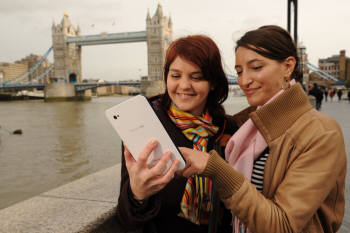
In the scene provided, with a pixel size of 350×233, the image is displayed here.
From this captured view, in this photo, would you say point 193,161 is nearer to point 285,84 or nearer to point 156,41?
point 285,84

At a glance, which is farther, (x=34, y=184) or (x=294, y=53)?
(x=34, y=184)

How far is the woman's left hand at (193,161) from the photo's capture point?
748 millimetres

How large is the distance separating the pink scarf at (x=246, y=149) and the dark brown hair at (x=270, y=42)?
0.10 m

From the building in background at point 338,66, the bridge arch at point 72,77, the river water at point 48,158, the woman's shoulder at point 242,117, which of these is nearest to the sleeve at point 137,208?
the woman's shoulder at point 242,117

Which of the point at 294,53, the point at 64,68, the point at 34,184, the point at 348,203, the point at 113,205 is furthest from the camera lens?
the point at 64,68

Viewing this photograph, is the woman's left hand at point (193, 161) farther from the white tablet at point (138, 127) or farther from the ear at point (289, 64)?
the ear at point (289, 64)

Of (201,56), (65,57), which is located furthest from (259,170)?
(65,57)

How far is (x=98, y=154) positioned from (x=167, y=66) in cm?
598

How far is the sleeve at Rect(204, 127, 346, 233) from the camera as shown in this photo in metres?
0.71

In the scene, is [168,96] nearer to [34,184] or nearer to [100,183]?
[100,183]

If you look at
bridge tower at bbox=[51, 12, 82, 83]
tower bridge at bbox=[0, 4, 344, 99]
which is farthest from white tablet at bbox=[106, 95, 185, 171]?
bridge tower at bbox=[51, 12, 82, 83]

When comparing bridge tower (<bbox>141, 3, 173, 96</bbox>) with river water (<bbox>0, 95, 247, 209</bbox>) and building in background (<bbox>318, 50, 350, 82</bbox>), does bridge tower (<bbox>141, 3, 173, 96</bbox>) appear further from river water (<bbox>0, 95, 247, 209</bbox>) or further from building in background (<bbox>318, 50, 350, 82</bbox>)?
river water (<bbox>0, 95, 247, 209</bbox>)

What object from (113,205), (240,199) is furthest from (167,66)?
(113,205)

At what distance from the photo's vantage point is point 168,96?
45.3 inches
